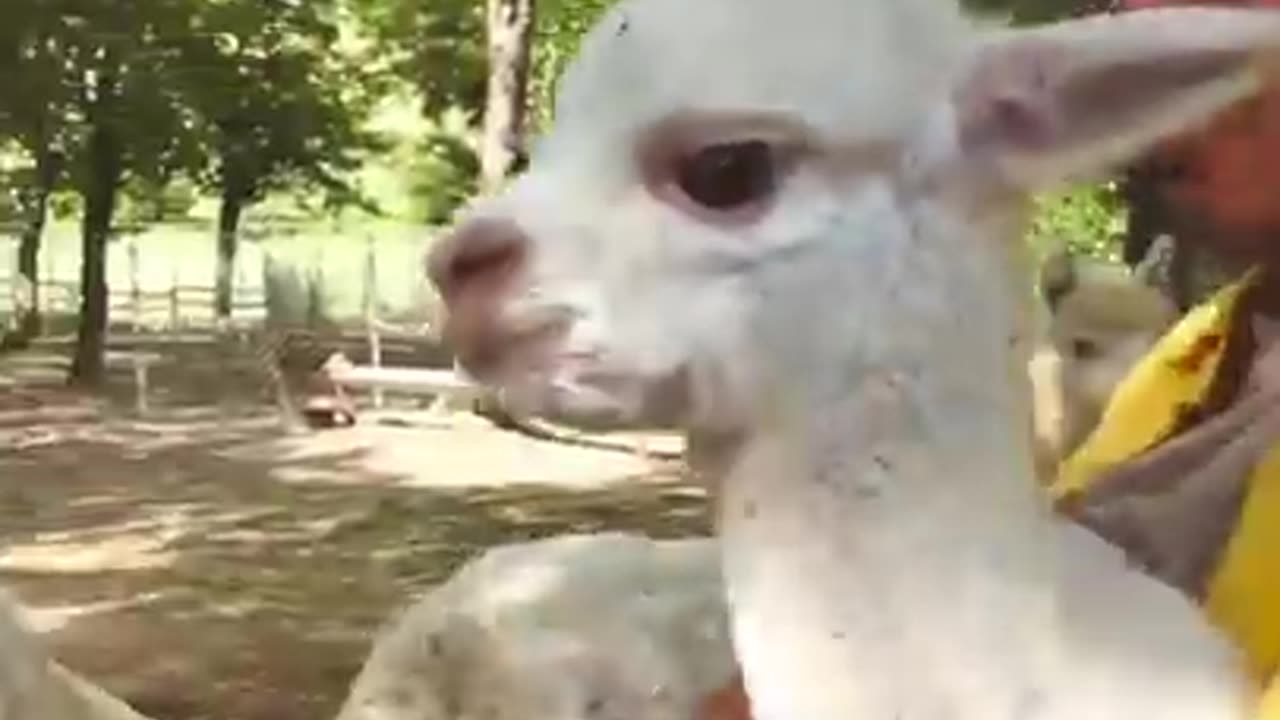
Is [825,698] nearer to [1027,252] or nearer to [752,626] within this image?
[752,626]

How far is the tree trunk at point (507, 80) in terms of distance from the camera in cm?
955

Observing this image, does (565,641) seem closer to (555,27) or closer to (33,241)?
(555,27)

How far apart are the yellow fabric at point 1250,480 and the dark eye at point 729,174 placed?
39 centimetres

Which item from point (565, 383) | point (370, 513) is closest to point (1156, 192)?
point (565, 383)

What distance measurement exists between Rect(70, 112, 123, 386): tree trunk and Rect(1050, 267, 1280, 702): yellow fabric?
42.9 feet

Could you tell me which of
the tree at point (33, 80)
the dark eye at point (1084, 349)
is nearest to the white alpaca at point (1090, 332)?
the dark eye at point (1084, 349)

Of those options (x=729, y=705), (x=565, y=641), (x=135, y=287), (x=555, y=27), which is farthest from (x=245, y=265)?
(x=729, y=705)

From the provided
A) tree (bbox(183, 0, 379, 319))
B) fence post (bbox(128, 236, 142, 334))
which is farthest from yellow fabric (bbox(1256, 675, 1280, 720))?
fence post (bbox(128, 236, 142, 334))

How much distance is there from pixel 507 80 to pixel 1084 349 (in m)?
5.20

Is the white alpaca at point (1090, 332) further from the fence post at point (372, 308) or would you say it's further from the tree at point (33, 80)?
the fence post at point (372, 308)

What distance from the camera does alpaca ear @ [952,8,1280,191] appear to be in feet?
4.02

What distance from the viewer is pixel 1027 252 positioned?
134cm

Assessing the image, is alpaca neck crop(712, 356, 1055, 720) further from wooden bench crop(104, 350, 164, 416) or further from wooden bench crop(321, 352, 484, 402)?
wooden bench crop(104, 350, 164, 416)

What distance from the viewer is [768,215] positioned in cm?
128
